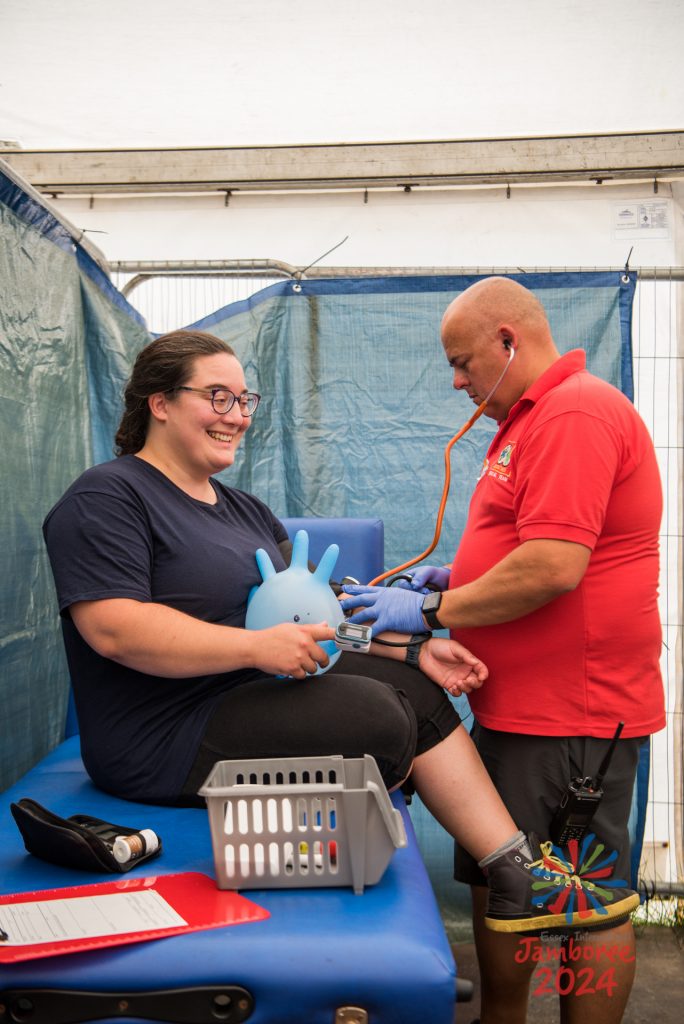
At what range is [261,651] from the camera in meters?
1.36

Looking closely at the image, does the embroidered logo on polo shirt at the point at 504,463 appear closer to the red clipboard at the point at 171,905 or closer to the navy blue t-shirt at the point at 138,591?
the navy blue t-shirt at the point at 138,591

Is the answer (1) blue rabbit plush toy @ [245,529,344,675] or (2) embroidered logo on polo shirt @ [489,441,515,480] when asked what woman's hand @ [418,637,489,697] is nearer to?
(1) blue rabbit plush toy @ [245,529,344,675]

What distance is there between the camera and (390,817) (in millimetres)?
1143

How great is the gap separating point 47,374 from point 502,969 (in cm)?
160

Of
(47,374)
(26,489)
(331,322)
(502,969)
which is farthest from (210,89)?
(502,969)

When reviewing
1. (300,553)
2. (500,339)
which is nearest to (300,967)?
(300,553)

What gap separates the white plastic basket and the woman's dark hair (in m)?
0.79

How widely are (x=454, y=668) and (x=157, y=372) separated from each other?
2.66ft

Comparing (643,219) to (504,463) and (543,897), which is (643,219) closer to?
(504,463)

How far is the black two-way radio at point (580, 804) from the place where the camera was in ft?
5.15

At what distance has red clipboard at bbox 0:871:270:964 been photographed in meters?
1.03

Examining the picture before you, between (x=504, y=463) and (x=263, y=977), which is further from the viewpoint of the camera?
(x=504, y=463)

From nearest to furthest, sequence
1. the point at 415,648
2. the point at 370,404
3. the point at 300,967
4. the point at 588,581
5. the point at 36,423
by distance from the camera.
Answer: the point at 300,967
the point at 588,581
the point at 415,648
the point at 36,423
the point at 370,404

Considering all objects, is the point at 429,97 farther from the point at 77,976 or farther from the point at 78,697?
the point at 77,976
